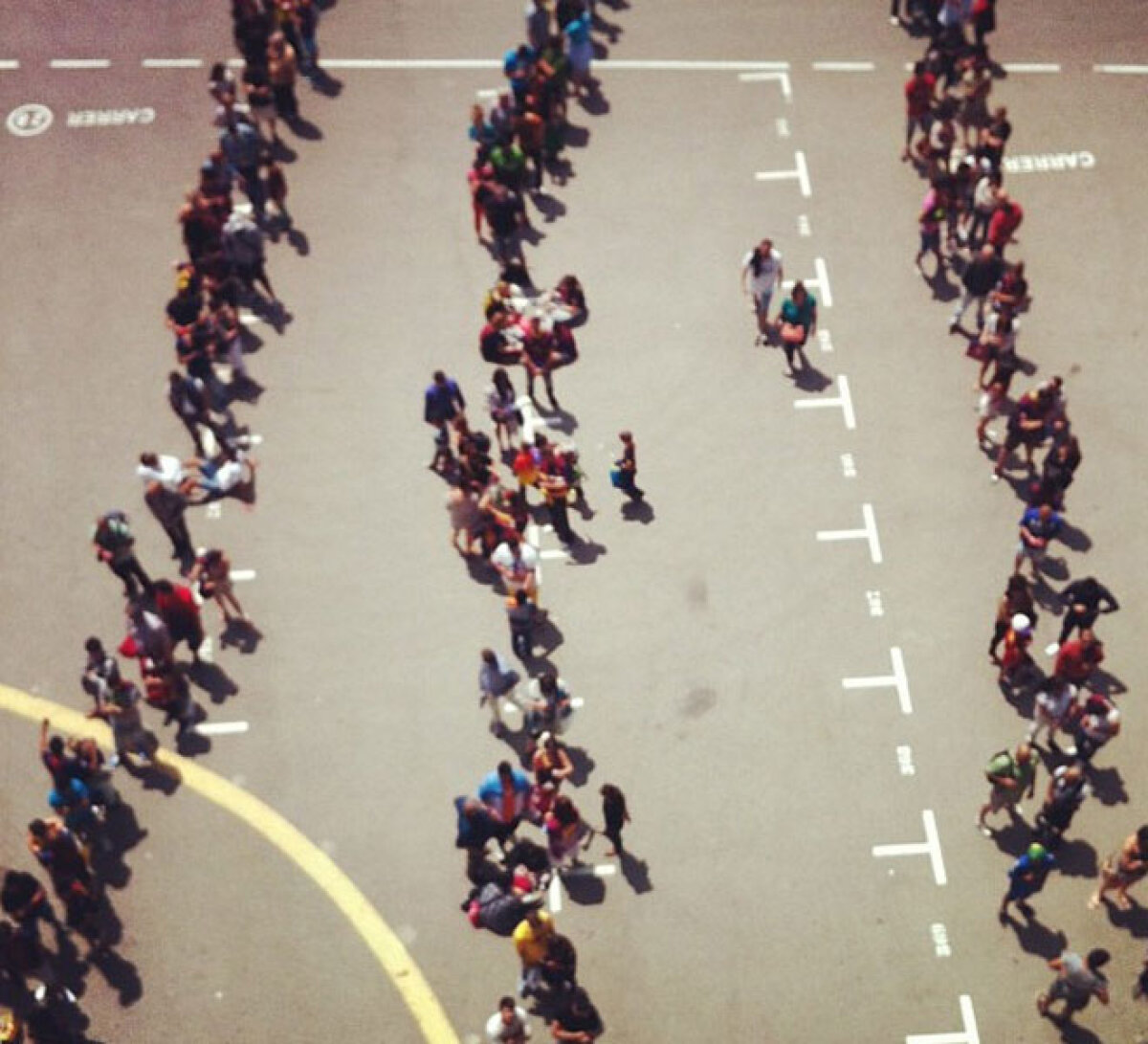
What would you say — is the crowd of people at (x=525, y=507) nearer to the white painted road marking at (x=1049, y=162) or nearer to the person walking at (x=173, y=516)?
the person walking at (x=173, y=516)

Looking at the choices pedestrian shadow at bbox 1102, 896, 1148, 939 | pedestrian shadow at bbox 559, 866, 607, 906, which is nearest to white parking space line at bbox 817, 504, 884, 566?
pedestrian shadow at bbox 1102, 896, 1148, 939

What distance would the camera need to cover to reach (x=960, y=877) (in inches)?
918

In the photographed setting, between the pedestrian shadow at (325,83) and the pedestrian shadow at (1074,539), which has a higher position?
the pedestrian shadow at (325,83)

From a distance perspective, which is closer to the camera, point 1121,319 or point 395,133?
point 1121,319

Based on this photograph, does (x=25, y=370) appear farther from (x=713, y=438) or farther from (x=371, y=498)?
(x=713, y=438)

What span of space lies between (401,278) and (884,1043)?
1544 cm

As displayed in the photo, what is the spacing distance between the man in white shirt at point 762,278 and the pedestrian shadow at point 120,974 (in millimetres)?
14037

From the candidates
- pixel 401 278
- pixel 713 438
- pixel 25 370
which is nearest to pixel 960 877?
pixel 713 438

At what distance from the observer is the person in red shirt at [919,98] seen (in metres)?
31.0

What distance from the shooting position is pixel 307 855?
78.6 feet

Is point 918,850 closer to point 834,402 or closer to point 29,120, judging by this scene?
point 834,402

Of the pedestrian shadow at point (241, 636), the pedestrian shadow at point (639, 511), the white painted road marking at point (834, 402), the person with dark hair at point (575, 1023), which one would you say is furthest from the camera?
the white painted road marking at point (834, 402)

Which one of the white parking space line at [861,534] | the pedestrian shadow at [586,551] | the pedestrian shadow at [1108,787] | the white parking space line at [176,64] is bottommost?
the pedestrian shadow at [1108,787]

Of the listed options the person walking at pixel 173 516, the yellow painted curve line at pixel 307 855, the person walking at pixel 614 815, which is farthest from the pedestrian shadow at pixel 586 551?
the yellow painted curve line at pixel 307 855
